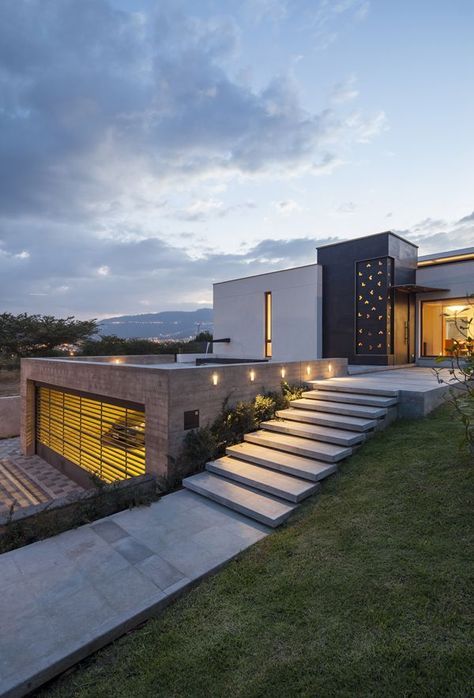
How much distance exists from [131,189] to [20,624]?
46.7 feet

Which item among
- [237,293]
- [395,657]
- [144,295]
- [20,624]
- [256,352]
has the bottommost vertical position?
[20,624]

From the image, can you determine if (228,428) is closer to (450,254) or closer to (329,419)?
(329,419)

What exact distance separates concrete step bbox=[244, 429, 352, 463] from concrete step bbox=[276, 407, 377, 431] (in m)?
0.52

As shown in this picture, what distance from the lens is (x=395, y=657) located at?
216 cm

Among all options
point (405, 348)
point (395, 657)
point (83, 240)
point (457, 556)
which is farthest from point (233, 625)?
point (83, 240)

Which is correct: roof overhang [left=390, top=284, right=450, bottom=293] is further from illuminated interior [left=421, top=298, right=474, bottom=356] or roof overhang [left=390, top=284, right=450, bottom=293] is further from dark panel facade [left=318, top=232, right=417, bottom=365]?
illuminated interior [left=421, top=298, right=474, bottom=356]

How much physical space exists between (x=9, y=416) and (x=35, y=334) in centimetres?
1236

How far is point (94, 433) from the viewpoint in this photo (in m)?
7.90

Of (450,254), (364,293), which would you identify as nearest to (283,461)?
(364,293)

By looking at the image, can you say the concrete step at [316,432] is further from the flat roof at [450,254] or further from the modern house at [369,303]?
the flat roof at [450,254]

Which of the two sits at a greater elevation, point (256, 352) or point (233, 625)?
point (256, 352)

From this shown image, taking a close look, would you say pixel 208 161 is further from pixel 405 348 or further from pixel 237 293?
pixel 405 348

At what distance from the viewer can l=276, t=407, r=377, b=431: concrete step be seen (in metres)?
5.92

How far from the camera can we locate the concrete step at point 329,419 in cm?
592
